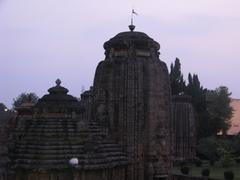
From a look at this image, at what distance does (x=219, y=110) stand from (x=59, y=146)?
116ft

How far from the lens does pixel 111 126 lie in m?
17.7

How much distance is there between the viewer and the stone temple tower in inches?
680

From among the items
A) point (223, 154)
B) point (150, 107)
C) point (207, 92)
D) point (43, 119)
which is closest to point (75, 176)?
point (43, 119)

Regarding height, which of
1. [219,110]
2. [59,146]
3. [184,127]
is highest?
[219,110]

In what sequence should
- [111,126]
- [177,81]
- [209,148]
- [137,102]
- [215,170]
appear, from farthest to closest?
[177,81] < [209,148] < [215,170] < [111,126] < [137,102]

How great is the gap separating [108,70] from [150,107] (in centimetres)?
236

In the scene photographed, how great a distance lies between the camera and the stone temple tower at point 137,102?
1728cm

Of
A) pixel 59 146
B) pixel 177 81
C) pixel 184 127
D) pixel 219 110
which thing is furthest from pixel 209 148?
pixel 59 146

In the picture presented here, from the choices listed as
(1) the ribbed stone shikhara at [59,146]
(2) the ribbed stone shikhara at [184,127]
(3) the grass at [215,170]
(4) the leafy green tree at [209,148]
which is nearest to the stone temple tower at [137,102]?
(1) the ribbed stone shikhara at [59,146]

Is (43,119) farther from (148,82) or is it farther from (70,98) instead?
(148,82)

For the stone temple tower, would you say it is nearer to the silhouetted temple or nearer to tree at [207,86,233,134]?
the silhouetted temple

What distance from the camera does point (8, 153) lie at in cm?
1430

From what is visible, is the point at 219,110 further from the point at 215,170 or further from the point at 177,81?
the point at 215,170

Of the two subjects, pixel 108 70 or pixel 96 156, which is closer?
pixel 96 156
